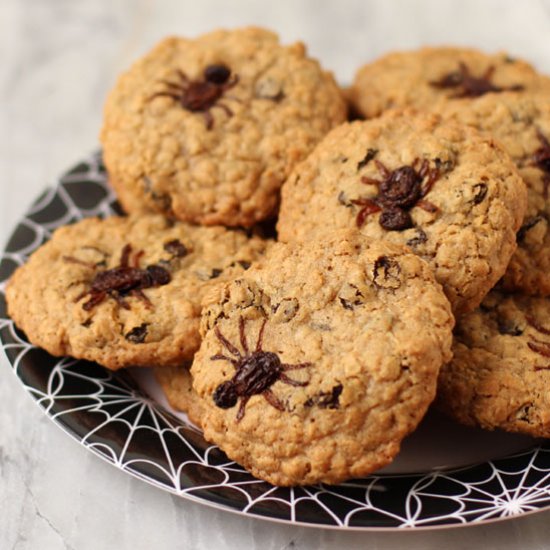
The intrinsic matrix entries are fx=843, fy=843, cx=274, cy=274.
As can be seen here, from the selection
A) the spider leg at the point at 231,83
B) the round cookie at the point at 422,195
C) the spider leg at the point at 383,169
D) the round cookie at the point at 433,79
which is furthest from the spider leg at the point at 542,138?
the spider leg at the point at 231,83

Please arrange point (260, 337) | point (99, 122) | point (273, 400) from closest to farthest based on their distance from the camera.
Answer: point (273, 400) < point (260, 337) < point (99, 122)

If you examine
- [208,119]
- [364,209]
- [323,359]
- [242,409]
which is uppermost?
[208,119]

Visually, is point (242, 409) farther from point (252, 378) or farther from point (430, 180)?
point (430, 180)

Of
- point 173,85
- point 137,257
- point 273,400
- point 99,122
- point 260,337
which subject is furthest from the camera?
point 99,122

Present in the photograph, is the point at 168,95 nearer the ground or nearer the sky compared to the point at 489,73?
nearer the sky

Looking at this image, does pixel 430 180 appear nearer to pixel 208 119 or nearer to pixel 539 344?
pixel 539 344

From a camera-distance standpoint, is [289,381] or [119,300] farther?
[119,300]

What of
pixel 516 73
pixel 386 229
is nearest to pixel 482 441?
pixel 386 229

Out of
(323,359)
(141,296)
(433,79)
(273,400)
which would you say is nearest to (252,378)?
(273,400)
